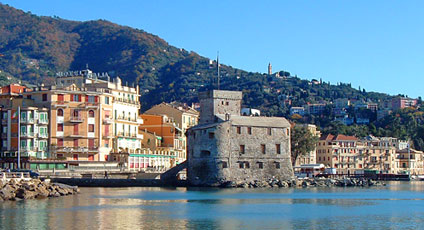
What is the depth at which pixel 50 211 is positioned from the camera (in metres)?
43.1

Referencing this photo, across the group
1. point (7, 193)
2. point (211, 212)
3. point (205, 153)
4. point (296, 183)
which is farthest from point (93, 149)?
point (211, 212)

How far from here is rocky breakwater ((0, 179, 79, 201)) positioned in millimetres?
50562

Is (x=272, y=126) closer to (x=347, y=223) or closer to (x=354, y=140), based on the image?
(x=347, y=223)

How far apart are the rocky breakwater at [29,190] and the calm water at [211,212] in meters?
1.55

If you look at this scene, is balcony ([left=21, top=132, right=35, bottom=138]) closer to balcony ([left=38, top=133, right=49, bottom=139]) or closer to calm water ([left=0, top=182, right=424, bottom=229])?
balcony ([left=38, top=133, right=49, bottom=139])

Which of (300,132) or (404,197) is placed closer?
(404,197)

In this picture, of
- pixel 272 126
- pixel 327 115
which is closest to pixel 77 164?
pixel 272 126

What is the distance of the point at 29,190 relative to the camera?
52.6 metres

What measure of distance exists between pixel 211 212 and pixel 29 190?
614 inches

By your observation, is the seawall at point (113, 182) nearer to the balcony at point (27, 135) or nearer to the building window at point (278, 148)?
the balcony at point (27, 135)

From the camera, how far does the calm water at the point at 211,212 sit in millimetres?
38094

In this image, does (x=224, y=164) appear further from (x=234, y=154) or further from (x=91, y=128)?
(x=91, y=128)

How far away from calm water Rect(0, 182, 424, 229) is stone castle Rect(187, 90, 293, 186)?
1125 cm

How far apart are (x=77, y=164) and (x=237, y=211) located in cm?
3266
